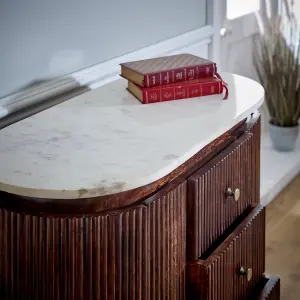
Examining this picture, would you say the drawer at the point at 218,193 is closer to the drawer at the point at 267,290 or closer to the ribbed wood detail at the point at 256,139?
the ribbed wood detail at the point at 256,139

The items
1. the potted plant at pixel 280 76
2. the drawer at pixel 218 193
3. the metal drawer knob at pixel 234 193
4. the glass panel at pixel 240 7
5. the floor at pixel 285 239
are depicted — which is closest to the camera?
the drawer at pixel 218 193

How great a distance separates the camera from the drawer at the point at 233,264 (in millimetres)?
1441

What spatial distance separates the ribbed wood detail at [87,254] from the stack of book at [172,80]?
40cm

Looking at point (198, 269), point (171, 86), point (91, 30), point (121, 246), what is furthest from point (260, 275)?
point (91, 30)

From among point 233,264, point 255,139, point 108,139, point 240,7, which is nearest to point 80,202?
point 108,139

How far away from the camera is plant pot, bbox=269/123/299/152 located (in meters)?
3.07

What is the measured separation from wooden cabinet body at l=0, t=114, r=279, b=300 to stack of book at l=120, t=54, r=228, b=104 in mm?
208

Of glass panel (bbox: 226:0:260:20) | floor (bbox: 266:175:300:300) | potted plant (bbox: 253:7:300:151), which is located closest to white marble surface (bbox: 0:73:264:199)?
floor (bbox: 266:175:300:300)

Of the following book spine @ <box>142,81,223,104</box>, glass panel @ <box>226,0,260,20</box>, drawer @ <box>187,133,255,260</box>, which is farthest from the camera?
glass panel @ <box>226,0,260,20</box>

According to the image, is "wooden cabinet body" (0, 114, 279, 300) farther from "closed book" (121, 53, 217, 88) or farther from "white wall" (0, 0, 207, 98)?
"white wall" (0, 0, 207, 98)

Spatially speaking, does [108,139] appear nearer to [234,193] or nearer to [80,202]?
[80,202]

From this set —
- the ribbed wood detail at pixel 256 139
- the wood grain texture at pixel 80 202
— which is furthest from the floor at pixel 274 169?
the wood grain texture at pixel 80 202

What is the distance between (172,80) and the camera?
1.66 metres

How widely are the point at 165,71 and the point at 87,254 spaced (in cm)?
58
